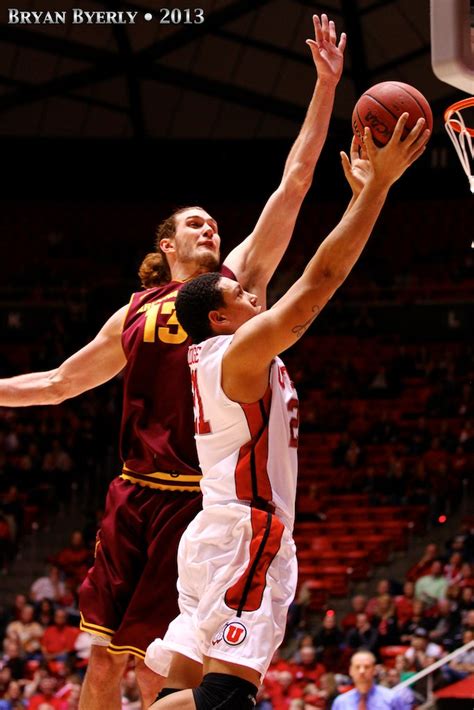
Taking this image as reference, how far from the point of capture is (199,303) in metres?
4.31

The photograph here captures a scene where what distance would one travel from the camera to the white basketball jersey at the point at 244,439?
416 centimetres

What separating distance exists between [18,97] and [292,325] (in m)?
19.7

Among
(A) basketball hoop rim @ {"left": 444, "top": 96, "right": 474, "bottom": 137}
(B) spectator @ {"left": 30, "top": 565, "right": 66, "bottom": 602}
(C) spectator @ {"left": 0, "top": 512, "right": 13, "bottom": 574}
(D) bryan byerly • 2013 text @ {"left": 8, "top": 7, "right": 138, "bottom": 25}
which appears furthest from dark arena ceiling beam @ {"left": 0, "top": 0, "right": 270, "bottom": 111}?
(A) basketball hoop rim @ {"left": 444, "top": 96, "right": 474, "bottom": 137}

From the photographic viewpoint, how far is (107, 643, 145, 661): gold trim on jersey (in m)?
4.86

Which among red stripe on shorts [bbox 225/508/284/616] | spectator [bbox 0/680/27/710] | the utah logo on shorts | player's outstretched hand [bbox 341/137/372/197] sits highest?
player's outstretched hand [bbox 341/137/372/197]

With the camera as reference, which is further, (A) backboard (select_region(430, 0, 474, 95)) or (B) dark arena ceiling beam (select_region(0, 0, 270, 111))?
(B) dark arena ceiling beam (select_region(0, 0, 270, 111))

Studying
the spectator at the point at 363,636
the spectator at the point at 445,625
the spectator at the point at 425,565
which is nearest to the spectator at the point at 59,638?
the spectator at the point at 363,636

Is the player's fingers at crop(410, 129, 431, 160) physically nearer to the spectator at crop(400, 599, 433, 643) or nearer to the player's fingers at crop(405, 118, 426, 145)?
the player's fingers at crop(405, 118, 426, 145)

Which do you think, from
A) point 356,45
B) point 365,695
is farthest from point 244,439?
point 356,45

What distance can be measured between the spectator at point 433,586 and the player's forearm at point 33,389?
8651 mm

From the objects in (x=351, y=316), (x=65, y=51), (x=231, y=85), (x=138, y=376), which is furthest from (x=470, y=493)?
(x=138, y=376)

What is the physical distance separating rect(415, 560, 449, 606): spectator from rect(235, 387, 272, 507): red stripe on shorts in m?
9.48

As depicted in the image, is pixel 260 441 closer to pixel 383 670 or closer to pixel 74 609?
pixel 383 670

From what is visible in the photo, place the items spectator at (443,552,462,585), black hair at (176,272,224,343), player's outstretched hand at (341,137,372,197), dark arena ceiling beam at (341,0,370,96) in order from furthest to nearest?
dark arena ceiling beam at (341,0,370,96), spectator at (443,552,462,585), black hair at (176,272,224,343), player's outstretched hand at (341,137,372,197)
